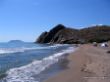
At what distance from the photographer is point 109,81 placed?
1182 cm

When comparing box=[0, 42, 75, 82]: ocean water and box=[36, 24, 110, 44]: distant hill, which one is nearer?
box=[0, 42, 75, 82]: ocean water

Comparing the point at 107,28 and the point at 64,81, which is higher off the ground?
the point at 107,28

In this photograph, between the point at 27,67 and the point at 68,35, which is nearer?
the point at 27,67

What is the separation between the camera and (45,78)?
46.3ft

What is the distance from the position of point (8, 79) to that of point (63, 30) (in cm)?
10454

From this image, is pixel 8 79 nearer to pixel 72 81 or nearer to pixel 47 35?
pixel 72 81

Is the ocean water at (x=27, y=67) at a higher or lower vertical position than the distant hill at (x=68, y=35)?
lower

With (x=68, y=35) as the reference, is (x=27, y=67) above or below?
below

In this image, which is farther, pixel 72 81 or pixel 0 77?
pixel 0 77

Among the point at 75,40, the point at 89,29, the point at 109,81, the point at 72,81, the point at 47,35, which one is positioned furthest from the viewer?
the point at 89,29

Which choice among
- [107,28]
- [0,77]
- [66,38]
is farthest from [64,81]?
[107,28]

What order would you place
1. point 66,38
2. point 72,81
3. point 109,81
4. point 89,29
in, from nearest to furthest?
point 109,81 → point 72,81 → point 66,38 → point 89,29

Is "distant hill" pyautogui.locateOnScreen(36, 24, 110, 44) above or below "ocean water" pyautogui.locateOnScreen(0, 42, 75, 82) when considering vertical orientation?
above

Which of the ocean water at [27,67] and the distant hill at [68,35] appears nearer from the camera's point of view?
the ocean water at [27,67]
